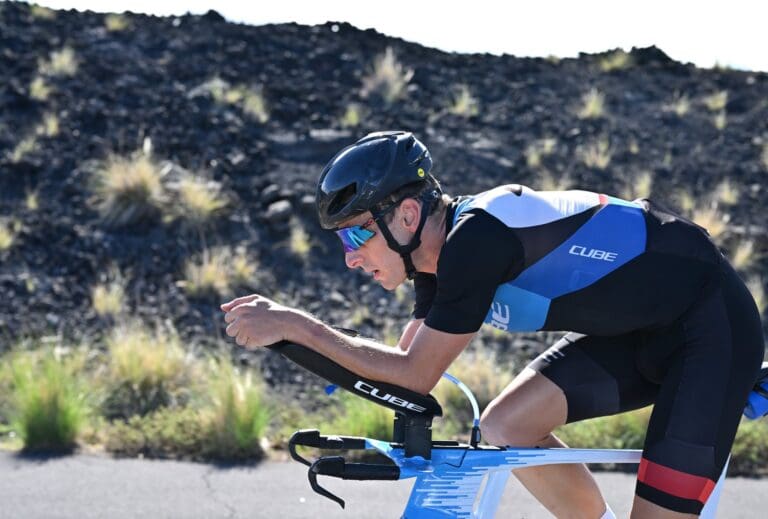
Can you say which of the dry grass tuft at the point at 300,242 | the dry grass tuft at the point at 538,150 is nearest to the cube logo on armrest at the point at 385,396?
the dry grass tuft at the point at 300,242

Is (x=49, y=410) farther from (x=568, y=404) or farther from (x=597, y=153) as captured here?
(x=597, y=153)

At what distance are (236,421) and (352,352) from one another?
3.71m

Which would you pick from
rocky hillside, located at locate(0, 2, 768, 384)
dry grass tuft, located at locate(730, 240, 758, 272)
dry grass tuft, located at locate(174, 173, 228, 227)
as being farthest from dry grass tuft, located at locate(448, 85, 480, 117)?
dry grass tuft, located at locate(730, 240, 758, 272)

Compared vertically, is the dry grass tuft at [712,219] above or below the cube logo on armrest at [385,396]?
below

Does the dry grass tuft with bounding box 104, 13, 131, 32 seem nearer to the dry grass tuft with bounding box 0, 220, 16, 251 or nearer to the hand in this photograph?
the dry grass tuft with bounding box 0, 220, 16, 251

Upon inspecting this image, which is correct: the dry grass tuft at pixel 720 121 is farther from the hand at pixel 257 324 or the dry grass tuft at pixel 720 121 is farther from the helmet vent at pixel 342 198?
the hand at pixel 257 324

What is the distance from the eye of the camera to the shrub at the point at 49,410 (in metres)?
6.14

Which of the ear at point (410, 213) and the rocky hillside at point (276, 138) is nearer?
the ear at point (410, 213)

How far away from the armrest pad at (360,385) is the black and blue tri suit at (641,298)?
0.75 feet

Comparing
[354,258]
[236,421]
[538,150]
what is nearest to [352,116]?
[538,150]

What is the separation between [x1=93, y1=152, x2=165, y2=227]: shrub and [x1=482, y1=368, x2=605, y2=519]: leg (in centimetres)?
849

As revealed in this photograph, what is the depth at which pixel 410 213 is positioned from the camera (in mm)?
2961

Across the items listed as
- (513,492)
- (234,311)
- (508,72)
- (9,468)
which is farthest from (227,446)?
(508,72)

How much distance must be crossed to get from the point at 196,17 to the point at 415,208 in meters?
15.5
